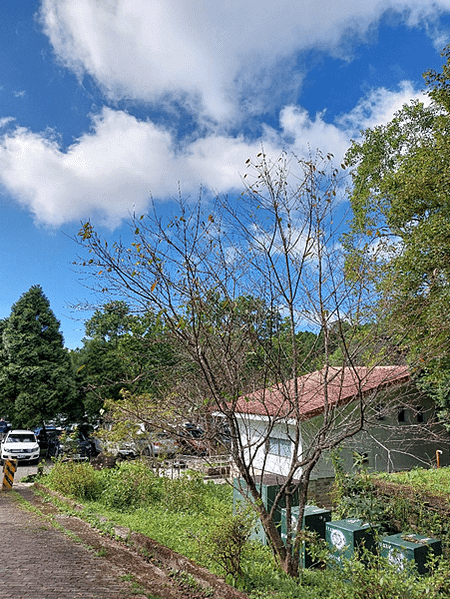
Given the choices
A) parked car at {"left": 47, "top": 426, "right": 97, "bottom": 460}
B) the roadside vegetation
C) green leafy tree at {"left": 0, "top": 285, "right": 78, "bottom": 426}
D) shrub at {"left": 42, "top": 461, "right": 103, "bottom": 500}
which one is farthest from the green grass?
green leafy tree at {"left": 0, "top": 285, "right": 78, "bottom": 426}

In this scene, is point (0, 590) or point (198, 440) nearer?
point (0, 590)

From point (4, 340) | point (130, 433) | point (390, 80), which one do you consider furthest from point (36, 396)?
point (390, 80)

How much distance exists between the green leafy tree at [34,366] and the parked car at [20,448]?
1.85m

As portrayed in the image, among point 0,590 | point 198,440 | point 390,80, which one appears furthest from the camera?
point 390,80

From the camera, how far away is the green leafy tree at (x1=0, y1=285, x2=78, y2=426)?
2136 centimetres

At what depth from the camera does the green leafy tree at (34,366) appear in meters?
21.4

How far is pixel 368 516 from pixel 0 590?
5.47m

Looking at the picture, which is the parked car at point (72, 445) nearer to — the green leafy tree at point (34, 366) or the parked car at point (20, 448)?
the parked car at point (20, 448)

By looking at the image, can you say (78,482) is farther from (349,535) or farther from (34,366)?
(34,366)

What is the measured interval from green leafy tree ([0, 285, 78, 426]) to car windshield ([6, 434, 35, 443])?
1.84m

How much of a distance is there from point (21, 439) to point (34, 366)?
3.77 metres

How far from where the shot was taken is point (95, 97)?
760 centimetres

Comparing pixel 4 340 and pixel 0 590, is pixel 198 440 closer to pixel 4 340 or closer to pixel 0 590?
pixel 0 590

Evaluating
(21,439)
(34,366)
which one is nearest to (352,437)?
(21,439)
